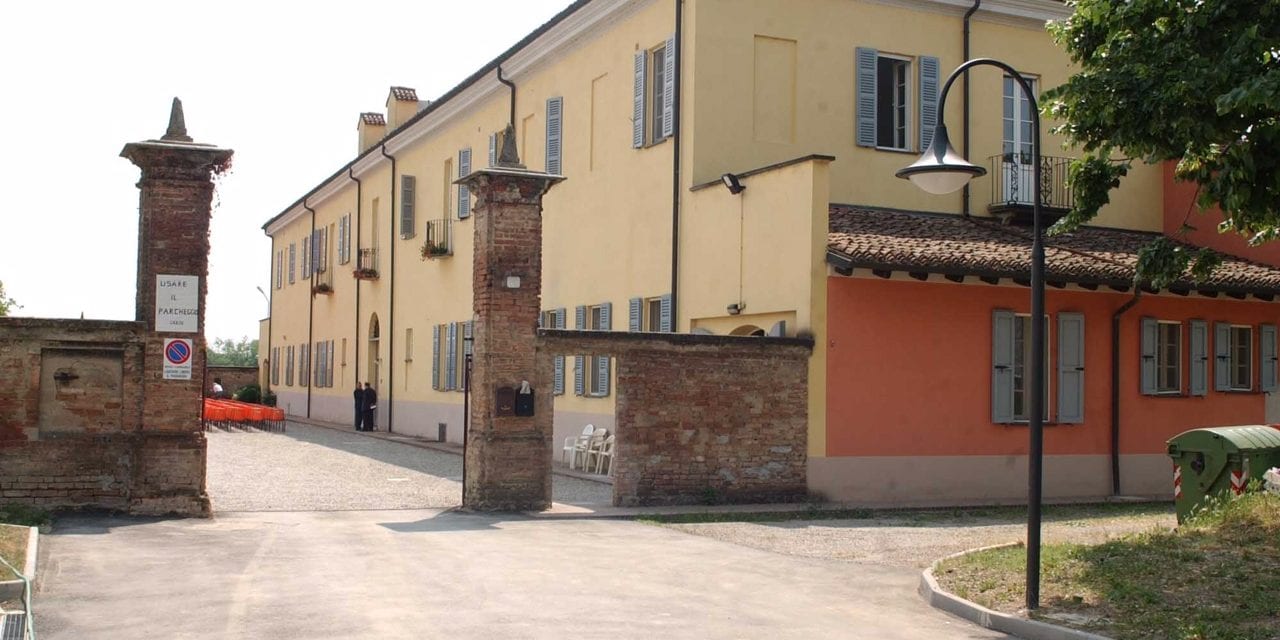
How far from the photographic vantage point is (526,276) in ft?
52.2

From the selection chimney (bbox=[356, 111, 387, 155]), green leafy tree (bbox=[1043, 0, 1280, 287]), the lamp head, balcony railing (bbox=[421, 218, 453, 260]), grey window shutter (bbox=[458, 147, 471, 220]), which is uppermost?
chimney (bbox=[356, 111, 387, 155])

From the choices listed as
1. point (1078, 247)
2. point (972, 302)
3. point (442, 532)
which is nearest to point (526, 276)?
point (442, 532)

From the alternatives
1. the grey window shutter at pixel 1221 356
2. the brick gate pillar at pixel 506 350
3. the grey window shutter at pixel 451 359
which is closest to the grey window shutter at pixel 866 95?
the grey window shutter at pixel 1221 356

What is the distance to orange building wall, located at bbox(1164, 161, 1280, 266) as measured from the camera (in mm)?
21391

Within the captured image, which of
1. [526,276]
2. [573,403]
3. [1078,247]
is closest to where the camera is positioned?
[526,276]

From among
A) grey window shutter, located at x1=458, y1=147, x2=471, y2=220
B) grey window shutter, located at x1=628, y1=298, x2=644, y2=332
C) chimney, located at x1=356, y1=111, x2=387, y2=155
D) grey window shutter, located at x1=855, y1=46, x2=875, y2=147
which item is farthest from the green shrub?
grey window shutter, located at x1=855, y1=46, x2=875, y2=147

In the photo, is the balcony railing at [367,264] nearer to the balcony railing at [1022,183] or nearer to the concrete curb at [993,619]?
the balcony railing at [1022,183]

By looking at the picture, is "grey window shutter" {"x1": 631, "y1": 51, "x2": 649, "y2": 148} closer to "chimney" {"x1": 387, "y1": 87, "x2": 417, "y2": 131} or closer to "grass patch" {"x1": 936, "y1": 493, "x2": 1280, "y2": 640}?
"grass patch" {"x1": 936, "y1": 493, "x2": 1280, "y2": 640}

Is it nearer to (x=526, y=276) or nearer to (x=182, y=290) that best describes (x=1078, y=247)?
(x=526, y=276)

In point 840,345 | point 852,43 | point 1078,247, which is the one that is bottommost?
point 840,345

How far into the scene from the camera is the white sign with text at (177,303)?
1446 cm

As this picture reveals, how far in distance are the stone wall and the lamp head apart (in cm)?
739

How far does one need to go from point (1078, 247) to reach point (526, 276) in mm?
9108

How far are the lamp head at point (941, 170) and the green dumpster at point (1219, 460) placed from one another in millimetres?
6017
